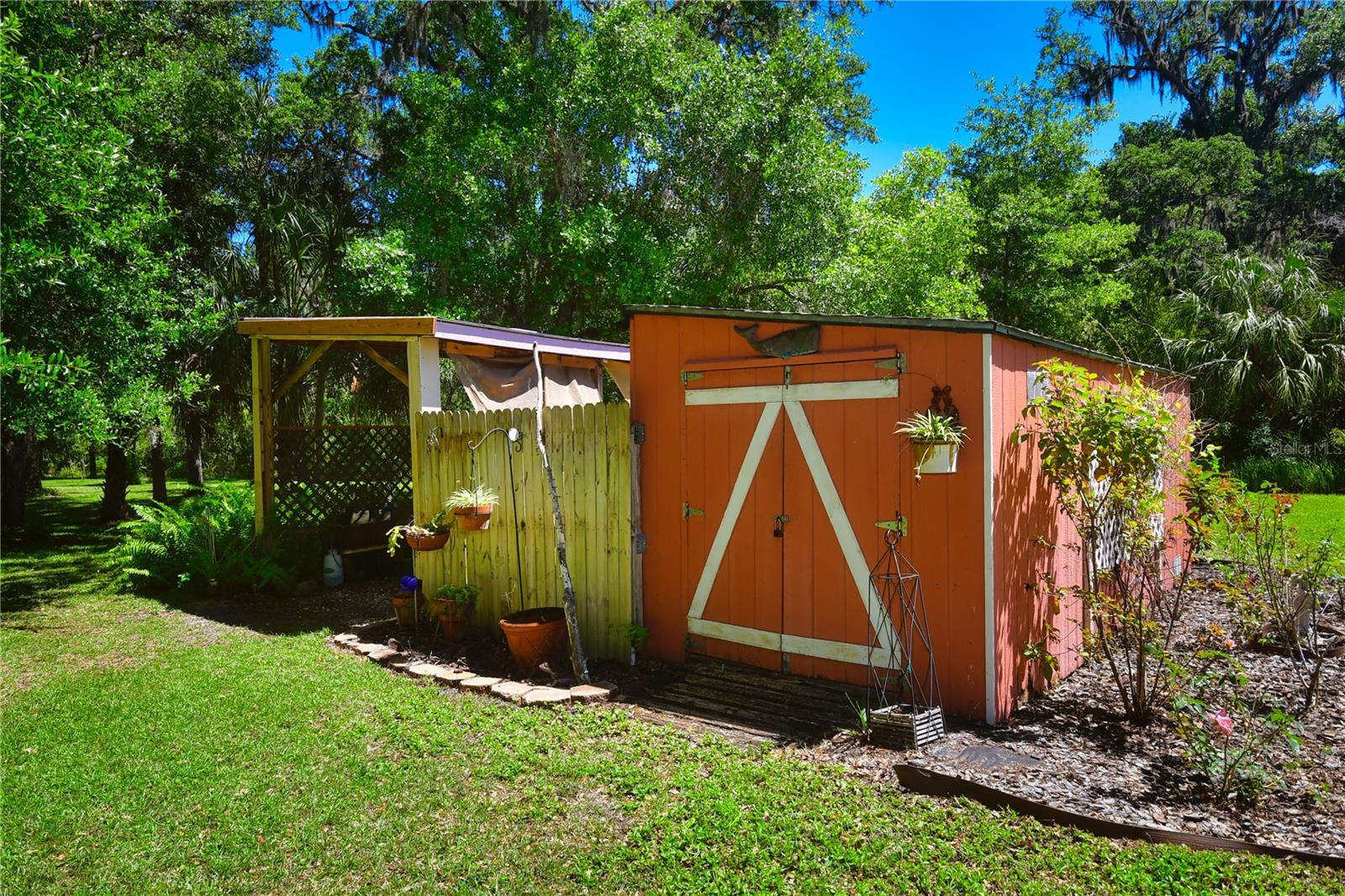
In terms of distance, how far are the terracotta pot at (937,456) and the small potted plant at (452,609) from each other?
3697 mm

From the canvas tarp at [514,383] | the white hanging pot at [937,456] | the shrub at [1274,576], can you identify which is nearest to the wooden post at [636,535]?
the canvas tarp at [514,383]

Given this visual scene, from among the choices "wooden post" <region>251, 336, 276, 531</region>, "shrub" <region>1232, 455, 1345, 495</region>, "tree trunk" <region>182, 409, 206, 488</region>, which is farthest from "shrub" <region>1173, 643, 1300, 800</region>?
"tree trunk" <region>182, 409, 206, 488</region>

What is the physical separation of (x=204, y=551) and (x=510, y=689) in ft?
16.4

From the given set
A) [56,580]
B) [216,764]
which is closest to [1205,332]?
[216,764]

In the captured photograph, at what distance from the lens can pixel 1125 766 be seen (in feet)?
12.1

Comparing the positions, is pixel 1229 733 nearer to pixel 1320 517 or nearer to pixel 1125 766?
pixel 1125 766

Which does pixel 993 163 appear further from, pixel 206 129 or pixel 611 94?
pixel 206 129

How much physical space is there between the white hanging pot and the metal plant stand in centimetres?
49

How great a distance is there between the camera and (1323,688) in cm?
464

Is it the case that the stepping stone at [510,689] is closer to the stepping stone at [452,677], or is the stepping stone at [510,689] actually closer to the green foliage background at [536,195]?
the stepping stone at [452,677]

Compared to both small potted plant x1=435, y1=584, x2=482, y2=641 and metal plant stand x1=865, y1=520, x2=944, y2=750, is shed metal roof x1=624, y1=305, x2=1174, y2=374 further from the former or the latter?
small potted plant x1=435, y1=584, x2=482, y2=641

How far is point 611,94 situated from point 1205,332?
10.8 meters

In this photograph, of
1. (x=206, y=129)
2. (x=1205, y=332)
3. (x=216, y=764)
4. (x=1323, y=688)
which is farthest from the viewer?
(x=1205, y=332)

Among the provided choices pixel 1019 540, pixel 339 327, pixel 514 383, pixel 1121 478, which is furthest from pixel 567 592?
pixel 339 327
